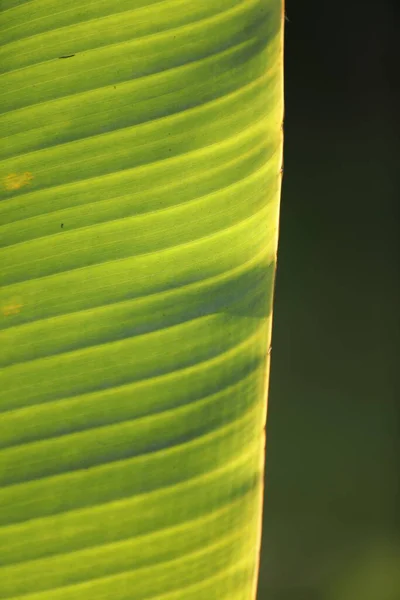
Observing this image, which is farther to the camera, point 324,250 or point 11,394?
point 324,250

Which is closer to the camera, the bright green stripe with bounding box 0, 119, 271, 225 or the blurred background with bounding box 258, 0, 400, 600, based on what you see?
the bright green stripe with bounding box 0, 119, 271, 225

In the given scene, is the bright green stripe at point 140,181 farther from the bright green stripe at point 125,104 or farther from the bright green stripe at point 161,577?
the bright green stripe at point 161,577

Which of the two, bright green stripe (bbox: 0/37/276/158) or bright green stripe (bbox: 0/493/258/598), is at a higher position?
bright green stripe (bbox: 0/37/276/158)

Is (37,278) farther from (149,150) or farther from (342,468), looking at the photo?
(342,468)

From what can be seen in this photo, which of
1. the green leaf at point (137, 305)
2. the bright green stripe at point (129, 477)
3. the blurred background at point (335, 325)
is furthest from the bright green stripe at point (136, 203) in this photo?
the blurred background at point (335, 325)

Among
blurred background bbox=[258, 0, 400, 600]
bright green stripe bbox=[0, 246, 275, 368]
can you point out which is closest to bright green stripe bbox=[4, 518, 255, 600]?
bright green stripe bbox=[0, 246, 275, 368]

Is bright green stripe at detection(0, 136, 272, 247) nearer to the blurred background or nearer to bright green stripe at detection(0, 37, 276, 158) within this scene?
bright green stripe at detection(0, 37, 276, 158)

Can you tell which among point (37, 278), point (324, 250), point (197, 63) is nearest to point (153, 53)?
point (197, 63)

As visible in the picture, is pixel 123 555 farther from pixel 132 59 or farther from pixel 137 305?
pixel 132 59
